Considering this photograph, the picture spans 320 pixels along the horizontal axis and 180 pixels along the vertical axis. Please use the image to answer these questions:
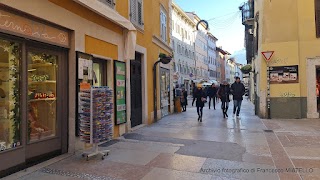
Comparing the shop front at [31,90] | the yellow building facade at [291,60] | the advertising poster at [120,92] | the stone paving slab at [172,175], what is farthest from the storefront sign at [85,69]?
the yellow building facade at [291,60]

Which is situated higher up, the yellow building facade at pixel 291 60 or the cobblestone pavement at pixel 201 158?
the yellow building facade at pixel 291 60

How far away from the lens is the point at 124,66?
9.29m

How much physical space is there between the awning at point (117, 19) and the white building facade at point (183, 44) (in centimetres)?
3241

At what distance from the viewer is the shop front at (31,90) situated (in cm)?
517

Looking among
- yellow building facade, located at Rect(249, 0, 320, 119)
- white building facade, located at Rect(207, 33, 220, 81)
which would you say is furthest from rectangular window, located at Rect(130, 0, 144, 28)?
white building facade, located at Rect(207, 33, 220, 81)

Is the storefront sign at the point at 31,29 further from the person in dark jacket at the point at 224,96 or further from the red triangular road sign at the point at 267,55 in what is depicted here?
the red triangular road sign at the point at 267,55

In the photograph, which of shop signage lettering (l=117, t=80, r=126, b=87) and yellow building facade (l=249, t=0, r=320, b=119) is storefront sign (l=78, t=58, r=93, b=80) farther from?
yellow building facade (l=249, t=0, r=320, b=119)

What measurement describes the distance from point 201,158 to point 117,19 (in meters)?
4.31

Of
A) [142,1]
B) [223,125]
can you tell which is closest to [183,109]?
[223,125]

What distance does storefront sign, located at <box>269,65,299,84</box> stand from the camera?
12820 millimetres

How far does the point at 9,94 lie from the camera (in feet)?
17.4

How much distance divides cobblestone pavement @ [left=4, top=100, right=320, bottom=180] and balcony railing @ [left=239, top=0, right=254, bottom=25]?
11.8 m

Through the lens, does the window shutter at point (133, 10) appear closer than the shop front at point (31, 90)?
No

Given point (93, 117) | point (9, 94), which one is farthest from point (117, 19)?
point (9, 94)
